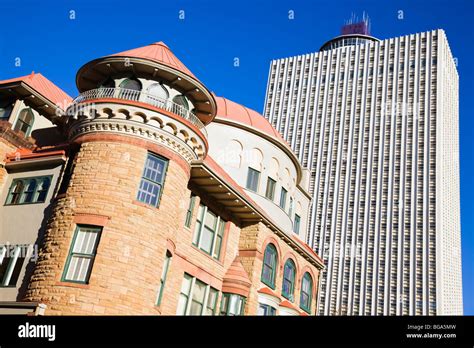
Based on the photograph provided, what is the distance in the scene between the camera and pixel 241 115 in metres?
32.1

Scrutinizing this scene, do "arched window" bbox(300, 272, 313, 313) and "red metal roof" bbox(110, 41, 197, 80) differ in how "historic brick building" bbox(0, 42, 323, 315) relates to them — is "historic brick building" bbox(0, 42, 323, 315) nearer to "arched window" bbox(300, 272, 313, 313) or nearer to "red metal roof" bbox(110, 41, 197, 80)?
"red metal roof" bbox(110, 41, 197, 80)

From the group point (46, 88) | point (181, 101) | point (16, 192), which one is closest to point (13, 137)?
point (16, 192)

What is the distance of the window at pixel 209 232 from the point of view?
2402 cm

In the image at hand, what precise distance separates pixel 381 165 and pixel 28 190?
9746 cm

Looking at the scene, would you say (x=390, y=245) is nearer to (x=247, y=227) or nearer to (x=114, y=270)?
(x=247, y=227)

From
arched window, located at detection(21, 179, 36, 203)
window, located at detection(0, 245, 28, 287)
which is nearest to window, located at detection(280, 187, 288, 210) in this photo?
arched window, located at detection(21, 179, 36, 203)

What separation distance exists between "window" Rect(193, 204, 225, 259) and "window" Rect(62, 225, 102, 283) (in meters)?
6.08

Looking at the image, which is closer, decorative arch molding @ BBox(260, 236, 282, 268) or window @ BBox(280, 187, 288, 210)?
decorative arch molding @ BBox(260, 236, 282, 268)

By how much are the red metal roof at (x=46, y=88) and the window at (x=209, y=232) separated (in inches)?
354

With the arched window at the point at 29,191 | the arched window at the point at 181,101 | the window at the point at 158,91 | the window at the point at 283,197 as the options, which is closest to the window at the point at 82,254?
the arched window at the point at 29,191

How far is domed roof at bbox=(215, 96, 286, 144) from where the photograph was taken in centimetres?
3123

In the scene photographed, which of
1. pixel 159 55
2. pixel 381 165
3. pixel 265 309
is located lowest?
pixel 265 309

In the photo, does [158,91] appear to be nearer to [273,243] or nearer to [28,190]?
[28,190]

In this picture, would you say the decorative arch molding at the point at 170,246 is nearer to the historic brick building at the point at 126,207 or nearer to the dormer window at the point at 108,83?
the historic brick building at the point at 126,207
